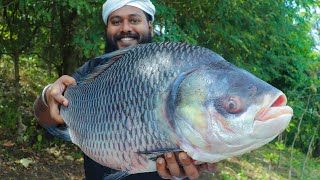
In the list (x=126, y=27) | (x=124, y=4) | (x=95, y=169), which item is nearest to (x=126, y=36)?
(x=126, y=27)

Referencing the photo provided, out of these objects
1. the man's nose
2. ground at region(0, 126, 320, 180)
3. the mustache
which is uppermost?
the man's nose

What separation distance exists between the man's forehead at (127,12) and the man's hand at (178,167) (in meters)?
1.17

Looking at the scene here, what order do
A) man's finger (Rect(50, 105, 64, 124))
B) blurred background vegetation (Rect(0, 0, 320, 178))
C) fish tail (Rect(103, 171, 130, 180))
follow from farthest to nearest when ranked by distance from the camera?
blurred background vegetation (Rect(0, 0, 320, 178)) → man's finger (Rect(50, 105, 64, 124)) → fish tail (Rect(103, 171, 130, 180))

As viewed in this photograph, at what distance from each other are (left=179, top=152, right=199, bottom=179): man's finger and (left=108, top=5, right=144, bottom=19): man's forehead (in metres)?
1.21

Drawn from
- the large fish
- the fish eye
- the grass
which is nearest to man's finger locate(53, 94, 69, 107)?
the large fish

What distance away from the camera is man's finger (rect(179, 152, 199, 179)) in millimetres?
1561

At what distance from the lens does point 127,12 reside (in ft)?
8.38

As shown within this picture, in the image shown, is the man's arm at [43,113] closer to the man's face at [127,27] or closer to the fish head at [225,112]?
the man's face at [127,27]

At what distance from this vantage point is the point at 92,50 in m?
4.61

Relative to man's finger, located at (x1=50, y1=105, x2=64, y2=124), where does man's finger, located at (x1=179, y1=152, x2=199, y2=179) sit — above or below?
below

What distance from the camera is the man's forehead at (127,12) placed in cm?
254

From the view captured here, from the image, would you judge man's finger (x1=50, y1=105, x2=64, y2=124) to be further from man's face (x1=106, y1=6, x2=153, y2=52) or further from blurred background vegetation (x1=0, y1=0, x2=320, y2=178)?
blurred background vegetation (x1=0, y1=0, x2=320, y2=178)

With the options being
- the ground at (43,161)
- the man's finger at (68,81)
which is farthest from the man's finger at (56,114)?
the ground at (43,161)

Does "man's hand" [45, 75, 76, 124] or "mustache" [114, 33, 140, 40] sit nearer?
"man's hand" [45, 75, 76, 124]
